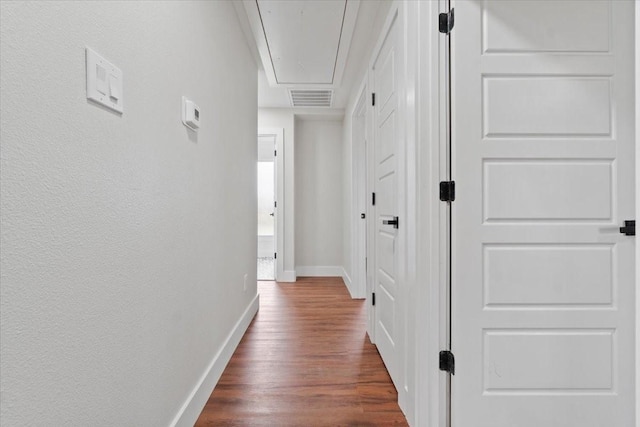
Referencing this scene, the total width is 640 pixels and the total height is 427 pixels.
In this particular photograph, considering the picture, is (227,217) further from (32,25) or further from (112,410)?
(32,25)

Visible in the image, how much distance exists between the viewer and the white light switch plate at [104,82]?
2.82ft

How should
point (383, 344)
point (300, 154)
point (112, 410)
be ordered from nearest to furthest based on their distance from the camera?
point (112, 410), point (383, 344), point (300, 154)

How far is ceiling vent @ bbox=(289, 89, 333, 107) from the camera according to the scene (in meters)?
4.12

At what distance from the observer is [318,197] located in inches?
208

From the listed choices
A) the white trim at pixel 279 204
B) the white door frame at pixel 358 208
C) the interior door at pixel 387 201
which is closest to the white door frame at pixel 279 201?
the white trim at pixel 279 204

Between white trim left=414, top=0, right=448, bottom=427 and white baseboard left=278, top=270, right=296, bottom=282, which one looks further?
white baseboard left=278, top=270, right=296, bottom=282

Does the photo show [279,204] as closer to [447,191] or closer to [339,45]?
[339,45]

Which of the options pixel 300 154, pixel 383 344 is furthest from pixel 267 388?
pixel 300 154

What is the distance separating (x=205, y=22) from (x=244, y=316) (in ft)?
6.67

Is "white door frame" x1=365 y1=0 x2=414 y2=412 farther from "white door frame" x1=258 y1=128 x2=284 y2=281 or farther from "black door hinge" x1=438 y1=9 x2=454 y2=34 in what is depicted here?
"white door frame" x1=258 y1=128 x2=284 y2=281

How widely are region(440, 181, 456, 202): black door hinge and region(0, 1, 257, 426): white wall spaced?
3.61 ft

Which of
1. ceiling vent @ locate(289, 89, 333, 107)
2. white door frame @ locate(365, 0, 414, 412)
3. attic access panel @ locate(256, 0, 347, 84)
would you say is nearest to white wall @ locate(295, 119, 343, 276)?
ceiling vent @ locate(289, 89, 333, 107)

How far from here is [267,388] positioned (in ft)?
6.31

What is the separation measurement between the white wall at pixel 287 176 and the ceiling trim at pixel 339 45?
1006 mm
